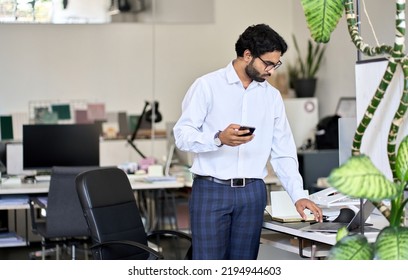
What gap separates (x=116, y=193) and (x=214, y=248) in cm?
75

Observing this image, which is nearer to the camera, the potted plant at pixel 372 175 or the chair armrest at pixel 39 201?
the potted plant at pixel 372 175

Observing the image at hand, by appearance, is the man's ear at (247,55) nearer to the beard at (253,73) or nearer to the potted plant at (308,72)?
the beard at (253,73)

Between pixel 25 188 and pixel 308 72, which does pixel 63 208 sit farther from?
pixel 308 72

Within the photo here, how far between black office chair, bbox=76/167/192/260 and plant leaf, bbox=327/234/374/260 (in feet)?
4.57

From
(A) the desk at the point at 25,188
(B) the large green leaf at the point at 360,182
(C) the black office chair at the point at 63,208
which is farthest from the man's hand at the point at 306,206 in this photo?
(A) the desk at the point at 25,188

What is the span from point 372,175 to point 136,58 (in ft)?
24.0

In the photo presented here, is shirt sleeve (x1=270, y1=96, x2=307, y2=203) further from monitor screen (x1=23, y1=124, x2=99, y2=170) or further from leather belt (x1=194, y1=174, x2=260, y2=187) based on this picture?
monitor screen (x1=23, y1=124, x2=99, y2=170)

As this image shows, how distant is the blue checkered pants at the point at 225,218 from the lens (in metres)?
3.38

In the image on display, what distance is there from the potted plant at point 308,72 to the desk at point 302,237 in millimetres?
5394

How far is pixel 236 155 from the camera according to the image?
342cm

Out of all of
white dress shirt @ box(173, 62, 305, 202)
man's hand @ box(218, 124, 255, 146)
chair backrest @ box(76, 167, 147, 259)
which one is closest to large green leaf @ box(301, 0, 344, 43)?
man's hand @ box(218, 124, 255, 146)

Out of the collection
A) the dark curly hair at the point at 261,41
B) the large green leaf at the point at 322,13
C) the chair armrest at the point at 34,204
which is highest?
the large green leaf at the point at 322,13

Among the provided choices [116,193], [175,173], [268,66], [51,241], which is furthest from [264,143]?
[175,173]

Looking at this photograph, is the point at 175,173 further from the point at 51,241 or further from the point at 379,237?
the point at 379,237
